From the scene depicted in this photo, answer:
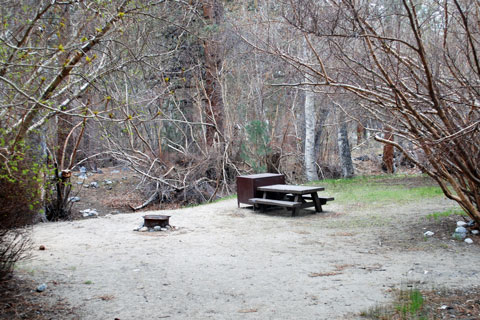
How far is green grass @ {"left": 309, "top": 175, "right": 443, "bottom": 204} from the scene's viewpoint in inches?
461

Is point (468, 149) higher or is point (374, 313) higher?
point (468, 149)

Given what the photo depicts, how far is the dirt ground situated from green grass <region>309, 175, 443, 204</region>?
1.73m

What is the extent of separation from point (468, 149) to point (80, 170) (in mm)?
16947

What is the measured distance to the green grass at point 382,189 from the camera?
38.5ft

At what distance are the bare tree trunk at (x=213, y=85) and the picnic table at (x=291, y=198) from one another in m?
6.04

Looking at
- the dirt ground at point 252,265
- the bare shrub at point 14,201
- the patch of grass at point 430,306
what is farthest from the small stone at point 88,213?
the patch of grass at point 430,306

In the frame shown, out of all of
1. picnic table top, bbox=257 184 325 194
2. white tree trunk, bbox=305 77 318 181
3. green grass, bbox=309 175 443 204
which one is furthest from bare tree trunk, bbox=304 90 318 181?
picnic table top, bbox=257 184 325 194

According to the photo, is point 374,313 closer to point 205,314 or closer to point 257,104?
point 205,314

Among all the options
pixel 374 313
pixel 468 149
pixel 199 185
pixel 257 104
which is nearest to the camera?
pixel 374 313

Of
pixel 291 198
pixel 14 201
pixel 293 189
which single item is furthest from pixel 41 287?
pixel 291 198

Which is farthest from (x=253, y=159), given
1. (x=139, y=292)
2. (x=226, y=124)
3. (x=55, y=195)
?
(x=139, y=292)

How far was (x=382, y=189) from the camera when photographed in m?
13.5

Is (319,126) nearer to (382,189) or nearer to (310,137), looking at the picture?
(310,137)

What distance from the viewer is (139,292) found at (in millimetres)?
5223
